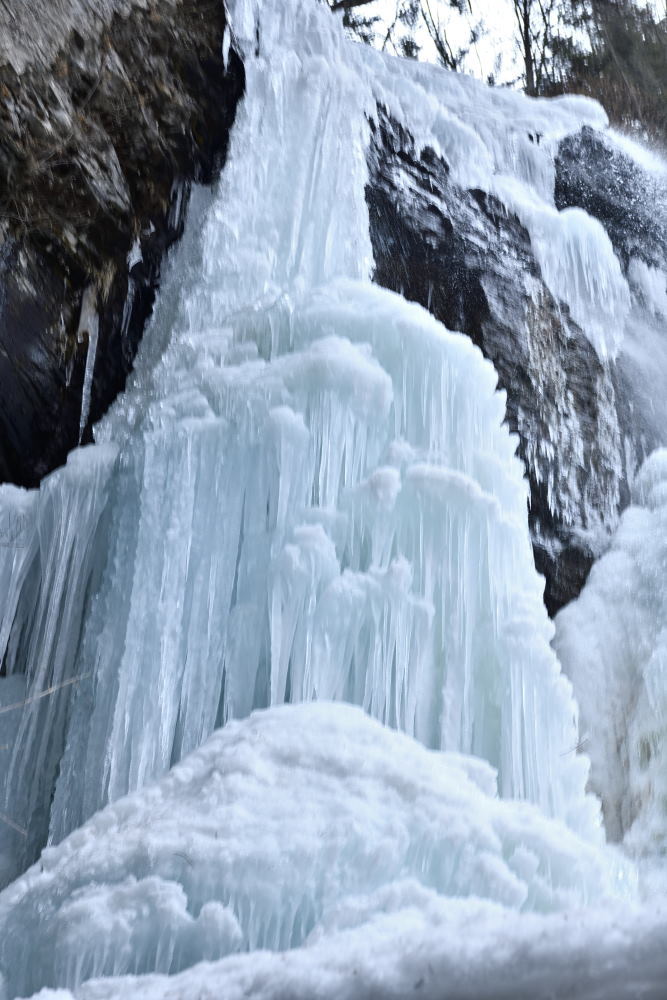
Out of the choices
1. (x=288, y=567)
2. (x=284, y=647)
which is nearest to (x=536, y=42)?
(x=288, y=567)

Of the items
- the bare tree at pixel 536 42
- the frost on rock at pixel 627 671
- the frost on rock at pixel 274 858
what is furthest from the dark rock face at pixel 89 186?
the bare tree at pixel 536 42

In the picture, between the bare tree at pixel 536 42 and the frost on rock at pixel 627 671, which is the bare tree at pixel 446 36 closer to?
the bare tree at pixel 536 42

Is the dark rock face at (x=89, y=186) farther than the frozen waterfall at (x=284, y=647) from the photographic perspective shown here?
Yes

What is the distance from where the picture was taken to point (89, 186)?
13.6 feet

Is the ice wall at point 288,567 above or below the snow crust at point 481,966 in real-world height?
above

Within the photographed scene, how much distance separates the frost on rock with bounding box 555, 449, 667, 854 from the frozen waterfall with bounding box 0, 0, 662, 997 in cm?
52

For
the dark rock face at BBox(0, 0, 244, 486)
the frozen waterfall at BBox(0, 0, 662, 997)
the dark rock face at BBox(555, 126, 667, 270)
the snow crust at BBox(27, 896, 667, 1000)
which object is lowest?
the snow crust at BBox(27, 896, 667, 1000)

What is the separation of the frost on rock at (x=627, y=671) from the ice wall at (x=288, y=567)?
68 cm

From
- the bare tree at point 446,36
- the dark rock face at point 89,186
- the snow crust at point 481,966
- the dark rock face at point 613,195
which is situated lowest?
the snow crust at point 481,966

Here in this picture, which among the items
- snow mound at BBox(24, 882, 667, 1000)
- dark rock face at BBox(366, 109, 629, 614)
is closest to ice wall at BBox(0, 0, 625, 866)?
snow mound at BBox(24, 882, 667, 1000)

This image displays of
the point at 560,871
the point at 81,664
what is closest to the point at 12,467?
the point at 81,664

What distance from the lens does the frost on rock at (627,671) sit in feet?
11.8

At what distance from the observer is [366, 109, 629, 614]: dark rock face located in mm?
4980

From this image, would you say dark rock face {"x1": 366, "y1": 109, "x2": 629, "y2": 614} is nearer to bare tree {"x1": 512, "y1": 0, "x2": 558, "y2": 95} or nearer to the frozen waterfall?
the frozen waterfall
